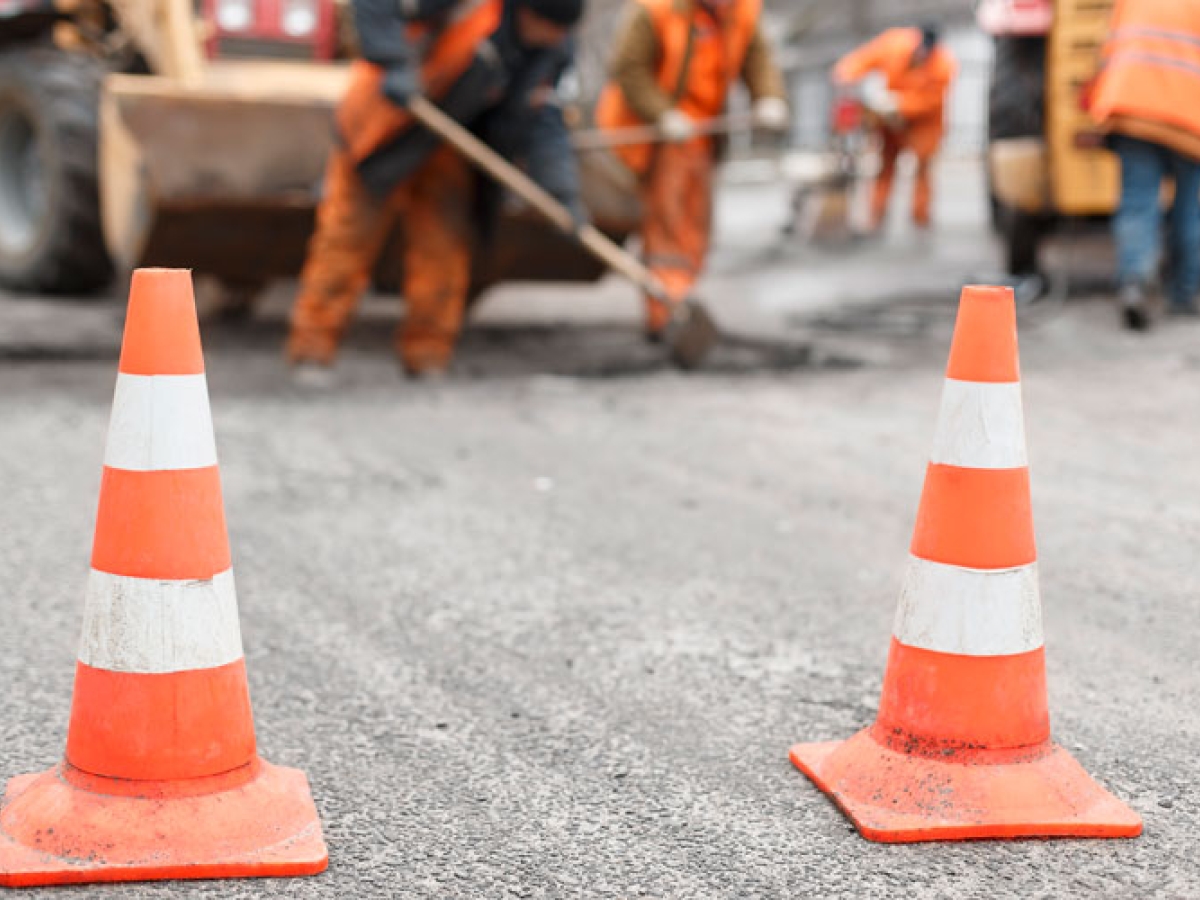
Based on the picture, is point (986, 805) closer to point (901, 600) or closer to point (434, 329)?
point (901, 600)

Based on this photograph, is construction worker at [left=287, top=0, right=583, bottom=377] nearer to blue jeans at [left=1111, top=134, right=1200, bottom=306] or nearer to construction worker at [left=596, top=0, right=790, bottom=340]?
construction worker at [left=596, top=0, right=790, bottom=340]

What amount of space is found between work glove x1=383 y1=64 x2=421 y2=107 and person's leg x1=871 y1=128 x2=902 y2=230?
836cm

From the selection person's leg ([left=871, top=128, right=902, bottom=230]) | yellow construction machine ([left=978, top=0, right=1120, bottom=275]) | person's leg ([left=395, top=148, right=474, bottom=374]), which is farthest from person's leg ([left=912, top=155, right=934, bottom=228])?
person's leg ([left=395, top=148, right=474, bottom=374])

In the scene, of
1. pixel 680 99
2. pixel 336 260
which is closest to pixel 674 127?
pixel 680 99

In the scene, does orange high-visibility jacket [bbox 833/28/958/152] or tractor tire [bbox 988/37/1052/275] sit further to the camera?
orange high-visibility jacket [bbox 833/28/958/152]

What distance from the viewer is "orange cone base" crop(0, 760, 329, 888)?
6.03 ft

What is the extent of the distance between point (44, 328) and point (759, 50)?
11.2 feet

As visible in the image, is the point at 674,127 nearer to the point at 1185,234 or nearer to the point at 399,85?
the point at 399,85

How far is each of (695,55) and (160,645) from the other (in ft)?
17.8

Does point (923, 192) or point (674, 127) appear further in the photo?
point (923, 192)

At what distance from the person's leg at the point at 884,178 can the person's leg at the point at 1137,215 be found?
648 cm

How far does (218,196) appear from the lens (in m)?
5.55

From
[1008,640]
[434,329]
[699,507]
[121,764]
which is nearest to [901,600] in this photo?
[1008,640]

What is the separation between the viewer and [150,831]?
188 cm
